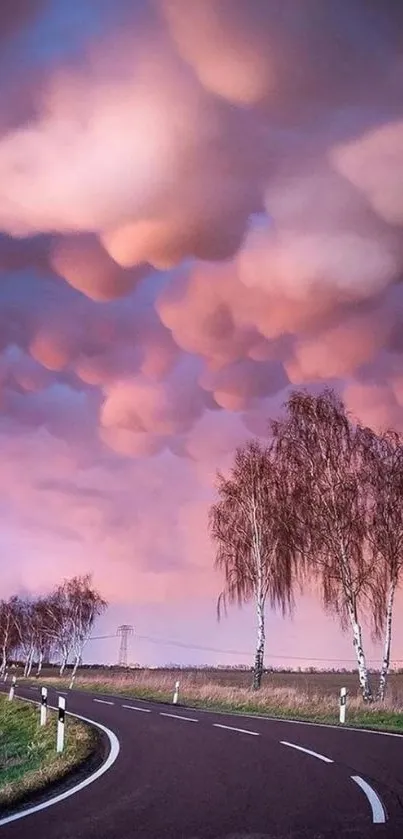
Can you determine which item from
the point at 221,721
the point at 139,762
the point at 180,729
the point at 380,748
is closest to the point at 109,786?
the point at 139,762

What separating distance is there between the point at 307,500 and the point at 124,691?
20207 mm

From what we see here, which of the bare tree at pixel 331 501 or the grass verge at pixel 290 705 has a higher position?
the bare tree at pixel 331 501

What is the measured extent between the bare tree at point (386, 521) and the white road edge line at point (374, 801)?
18872mm

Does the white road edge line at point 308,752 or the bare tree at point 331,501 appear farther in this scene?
the bare tree at point 331,501

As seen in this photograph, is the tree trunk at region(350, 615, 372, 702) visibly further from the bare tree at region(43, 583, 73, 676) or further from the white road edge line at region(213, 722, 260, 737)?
the bare tree at region(43, 583, 73, 676)

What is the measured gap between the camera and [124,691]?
42875mm

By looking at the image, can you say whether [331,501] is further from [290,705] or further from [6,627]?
[6,627]

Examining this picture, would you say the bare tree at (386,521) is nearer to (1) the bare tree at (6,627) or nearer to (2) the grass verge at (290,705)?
(2) the grass verge at (290,705)

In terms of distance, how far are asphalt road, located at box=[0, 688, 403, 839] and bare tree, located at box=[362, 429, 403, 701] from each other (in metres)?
12.8

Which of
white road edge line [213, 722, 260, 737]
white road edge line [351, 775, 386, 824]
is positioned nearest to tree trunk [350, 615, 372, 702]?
white road edge line [213, 722, 260, 737]

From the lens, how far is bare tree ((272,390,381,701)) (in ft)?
95.5

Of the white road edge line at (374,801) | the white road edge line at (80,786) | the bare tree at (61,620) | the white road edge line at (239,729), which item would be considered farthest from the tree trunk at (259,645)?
the bare tree at (61,620)

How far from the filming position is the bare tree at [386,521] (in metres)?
28.6

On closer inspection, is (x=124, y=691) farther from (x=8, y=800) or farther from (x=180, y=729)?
(x=8, y=800)
